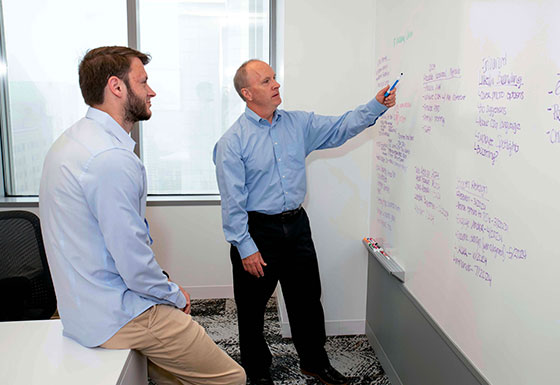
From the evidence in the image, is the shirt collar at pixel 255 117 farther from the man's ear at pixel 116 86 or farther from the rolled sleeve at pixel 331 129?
the man's ear at pixel 116 86

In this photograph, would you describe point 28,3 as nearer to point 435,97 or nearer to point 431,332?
point 435,97

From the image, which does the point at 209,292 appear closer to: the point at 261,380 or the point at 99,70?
the point at 261,380

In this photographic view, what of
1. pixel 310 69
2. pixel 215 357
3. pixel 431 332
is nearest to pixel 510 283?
pixel 431 332

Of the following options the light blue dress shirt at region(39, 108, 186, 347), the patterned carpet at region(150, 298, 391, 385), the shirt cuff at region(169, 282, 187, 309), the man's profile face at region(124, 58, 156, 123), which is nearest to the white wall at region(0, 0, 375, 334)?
the patterned carpet at region(150, 298, 391, 385)

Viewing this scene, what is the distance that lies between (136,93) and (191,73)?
207 cm

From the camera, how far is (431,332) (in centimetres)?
182

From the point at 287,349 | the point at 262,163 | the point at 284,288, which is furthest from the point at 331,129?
the point at 287,349

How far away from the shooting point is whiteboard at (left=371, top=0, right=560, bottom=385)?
1114 mm

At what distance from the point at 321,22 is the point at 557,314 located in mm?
1912

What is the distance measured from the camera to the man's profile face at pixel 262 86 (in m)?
2.15

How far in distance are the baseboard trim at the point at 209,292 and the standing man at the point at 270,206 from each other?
1.19 meters

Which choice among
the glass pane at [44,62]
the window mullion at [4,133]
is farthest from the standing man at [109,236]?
the window mullion at [4,133]

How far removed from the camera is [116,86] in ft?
4.62

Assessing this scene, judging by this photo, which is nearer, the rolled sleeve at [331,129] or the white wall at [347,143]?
the rolled sleeve at [331,129]
